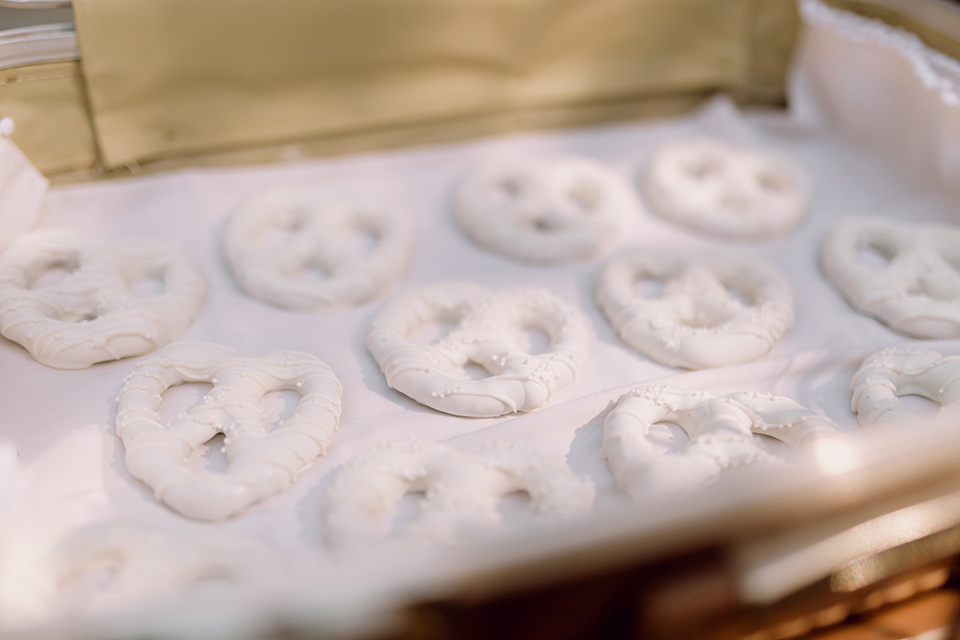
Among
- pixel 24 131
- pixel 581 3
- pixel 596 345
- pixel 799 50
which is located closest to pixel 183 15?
pixel 24 131

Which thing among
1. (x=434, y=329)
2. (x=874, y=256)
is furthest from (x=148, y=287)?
(x=874, y=256)

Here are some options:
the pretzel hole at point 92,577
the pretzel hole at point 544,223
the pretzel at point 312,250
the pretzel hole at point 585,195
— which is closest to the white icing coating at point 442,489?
the pretzel hole at point 92,577

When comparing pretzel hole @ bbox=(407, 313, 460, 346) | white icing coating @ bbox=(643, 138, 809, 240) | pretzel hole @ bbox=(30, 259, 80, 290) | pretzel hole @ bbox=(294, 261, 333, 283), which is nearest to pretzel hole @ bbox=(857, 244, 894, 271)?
white icing coating @ bbox=(643, 138, 809, 240)

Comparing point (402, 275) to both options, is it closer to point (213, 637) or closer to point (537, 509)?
point (537, 509)

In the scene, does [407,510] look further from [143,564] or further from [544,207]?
[544,207]

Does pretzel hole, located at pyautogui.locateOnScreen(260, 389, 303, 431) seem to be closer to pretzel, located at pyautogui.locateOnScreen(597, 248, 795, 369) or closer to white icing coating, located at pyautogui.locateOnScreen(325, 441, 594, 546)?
white icing coating, located at pyautogui.locateOnScreen(325, 441, 594, 546)
